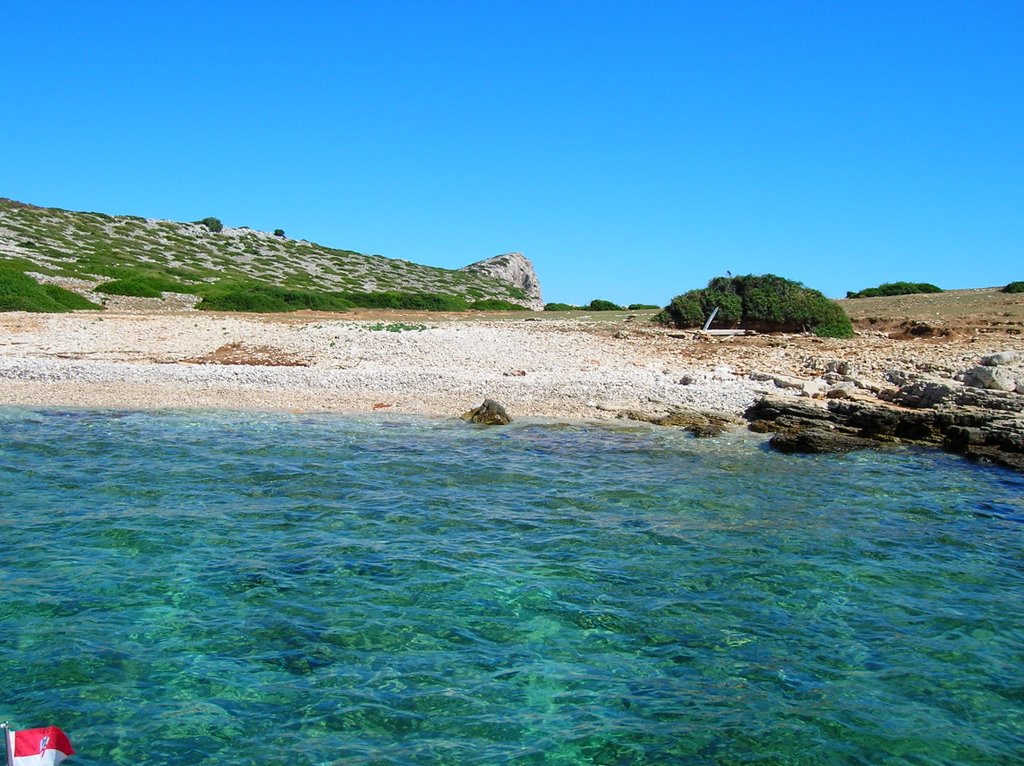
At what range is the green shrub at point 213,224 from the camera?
271 ft

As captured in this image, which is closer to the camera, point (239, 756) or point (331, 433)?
point (239, 756)

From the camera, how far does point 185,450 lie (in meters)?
15.1

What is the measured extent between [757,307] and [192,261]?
1744 inches

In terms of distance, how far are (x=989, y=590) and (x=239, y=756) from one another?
7.48m

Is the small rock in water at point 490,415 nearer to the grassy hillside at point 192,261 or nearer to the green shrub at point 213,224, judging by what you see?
the grassy hillside at point 192,261

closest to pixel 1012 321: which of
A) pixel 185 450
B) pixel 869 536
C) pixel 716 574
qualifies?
pixel 869 536

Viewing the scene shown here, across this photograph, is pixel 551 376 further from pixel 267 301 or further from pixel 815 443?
pixel 267 301

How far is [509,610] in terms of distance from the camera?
27.7ft

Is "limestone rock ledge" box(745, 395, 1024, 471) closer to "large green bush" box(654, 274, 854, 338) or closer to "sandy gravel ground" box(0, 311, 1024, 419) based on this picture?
"sandy gravel ground" box(0, 311, 1024, 419)

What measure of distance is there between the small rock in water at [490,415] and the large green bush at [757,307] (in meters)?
15.9

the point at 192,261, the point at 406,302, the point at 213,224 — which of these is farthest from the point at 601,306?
the point at 213,224

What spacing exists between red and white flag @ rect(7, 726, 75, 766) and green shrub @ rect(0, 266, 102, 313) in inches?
1265

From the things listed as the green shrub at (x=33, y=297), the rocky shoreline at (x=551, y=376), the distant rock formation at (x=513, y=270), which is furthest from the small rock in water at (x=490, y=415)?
the distant rock formation at (x=513, y=270)

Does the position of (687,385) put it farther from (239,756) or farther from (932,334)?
(239,756)
